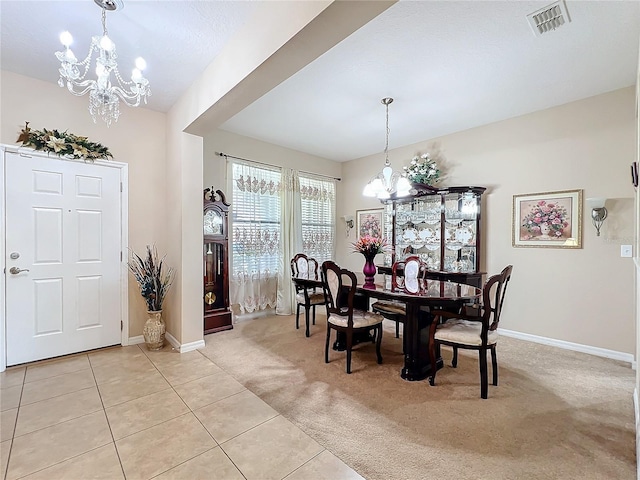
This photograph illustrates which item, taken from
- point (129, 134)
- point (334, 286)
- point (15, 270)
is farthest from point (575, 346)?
point (15, 270)

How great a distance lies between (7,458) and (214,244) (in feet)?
8.96

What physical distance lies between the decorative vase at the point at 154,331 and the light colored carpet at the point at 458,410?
587 millimetres

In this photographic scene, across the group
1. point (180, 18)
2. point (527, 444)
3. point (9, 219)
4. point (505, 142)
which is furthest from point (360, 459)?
point (505, 142)

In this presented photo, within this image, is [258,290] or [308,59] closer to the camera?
[308,59]

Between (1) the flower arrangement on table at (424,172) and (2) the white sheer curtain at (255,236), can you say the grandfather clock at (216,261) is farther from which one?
(1) the flower arrangement on table at (424,172)

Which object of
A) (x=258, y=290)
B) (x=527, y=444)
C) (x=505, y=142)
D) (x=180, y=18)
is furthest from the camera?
(x=258, y=290)

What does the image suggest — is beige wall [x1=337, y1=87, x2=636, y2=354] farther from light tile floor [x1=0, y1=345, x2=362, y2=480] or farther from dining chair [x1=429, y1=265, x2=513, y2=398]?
light tile floor [x1=0, y1=345, x2=362, y2=480]

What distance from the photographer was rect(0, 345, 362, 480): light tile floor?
5.27ft

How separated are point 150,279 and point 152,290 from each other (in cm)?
13

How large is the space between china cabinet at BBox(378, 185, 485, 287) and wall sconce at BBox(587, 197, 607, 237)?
1.13 m

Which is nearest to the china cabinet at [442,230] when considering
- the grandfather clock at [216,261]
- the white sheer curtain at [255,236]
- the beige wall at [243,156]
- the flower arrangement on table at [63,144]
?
the beige wall at [243,156]

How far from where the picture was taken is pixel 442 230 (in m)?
4.28

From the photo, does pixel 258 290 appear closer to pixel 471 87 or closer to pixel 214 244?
pixel 214 244

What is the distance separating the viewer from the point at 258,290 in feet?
15.5
